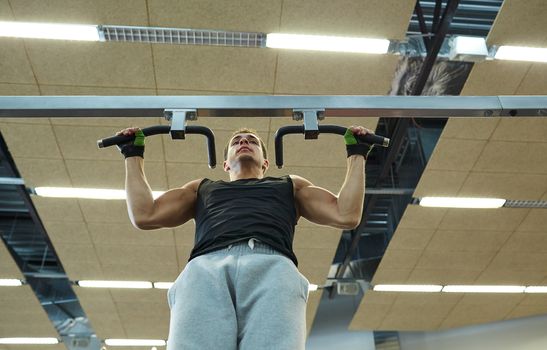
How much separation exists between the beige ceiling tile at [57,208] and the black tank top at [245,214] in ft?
10.9

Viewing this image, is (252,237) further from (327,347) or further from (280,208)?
(327,347)

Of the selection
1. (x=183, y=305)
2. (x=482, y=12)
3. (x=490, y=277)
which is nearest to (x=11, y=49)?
(x=183, y=305)

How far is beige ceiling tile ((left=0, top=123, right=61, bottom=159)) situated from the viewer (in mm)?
3432

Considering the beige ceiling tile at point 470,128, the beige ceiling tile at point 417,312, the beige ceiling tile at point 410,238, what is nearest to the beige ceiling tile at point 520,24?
the beige ceiling tile at point 470,128

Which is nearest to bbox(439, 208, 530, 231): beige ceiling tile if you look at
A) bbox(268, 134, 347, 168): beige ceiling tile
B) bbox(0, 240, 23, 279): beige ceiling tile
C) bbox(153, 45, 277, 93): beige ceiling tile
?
bbox(268, 134, 347, 168): beige ceiling tile

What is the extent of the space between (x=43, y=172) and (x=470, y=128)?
3.59m

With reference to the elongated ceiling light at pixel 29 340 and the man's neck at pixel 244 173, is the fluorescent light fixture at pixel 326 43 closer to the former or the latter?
the man's neck at pixel 244 173

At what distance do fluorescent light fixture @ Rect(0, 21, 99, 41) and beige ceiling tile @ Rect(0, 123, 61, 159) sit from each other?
806 mm

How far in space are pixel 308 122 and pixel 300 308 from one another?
0.63 meters

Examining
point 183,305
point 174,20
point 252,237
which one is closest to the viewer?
point 183,305

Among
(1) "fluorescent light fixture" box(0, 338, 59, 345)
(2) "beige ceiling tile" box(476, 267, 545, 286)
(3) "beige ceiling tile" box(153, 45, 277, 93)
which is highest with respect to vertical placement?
(3) "beige ceiling tile" box(153, 45, 277, 93)

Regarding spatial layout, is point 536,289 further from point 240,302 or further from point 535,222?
point 240,302

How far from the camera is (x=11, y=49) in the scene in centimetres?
290

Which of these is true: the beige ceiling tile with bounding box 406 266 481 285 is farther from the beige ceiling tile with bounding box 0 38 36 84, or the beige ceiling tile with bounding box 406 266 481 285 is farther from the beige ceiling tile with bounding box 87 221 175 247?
the beige ceiling tile with bounding box 0 38 36 84
